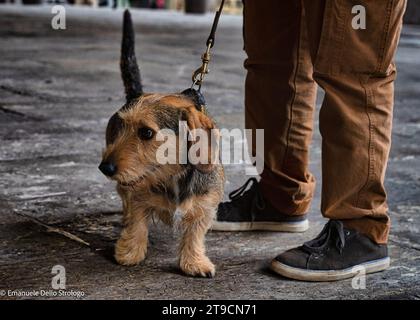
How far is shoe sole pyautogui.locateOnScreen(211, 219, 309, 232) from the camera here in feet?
11.5

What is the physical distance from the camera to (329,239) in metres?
3.04

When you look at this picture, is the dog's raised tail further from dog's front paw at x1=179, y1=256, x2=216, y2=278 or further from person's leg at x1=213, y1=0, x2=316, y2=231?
dog's front paw at x1=179, y1=256, x2=216, y2=278

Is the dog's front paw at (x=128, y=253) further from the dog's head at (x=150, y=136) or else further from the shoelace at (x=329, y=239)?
the shoelace at (x=329, y=239)

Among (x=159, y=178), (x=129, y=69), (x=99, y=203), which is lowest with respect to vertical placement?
(x=99, y=203)

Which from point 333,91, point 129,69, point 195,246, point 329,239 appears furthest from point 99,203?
point 333,91

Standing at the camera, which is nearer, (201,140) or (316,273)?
(201,140)

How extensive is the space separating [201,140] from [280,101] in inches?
26.7

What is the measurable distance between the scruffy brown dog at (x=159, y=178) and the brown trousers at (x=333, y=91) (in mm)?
460

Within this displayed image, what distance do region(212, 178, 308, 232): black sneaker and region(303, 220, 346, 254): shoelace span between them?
18.5 inches

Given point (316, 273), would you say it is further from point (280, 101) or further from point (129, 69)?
point (129, 69)

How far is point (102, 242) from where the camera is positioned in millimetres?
3279

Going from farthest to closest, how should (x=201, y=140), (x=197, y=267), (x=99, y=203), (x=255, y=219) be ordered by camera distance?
1. (x=99, y=203)
2. (x=255, y=219)
3. (x=197, y=267)
4. (x=201, y=140)

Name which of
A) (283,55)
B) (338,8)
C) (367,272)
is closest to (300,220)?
(367,272)
